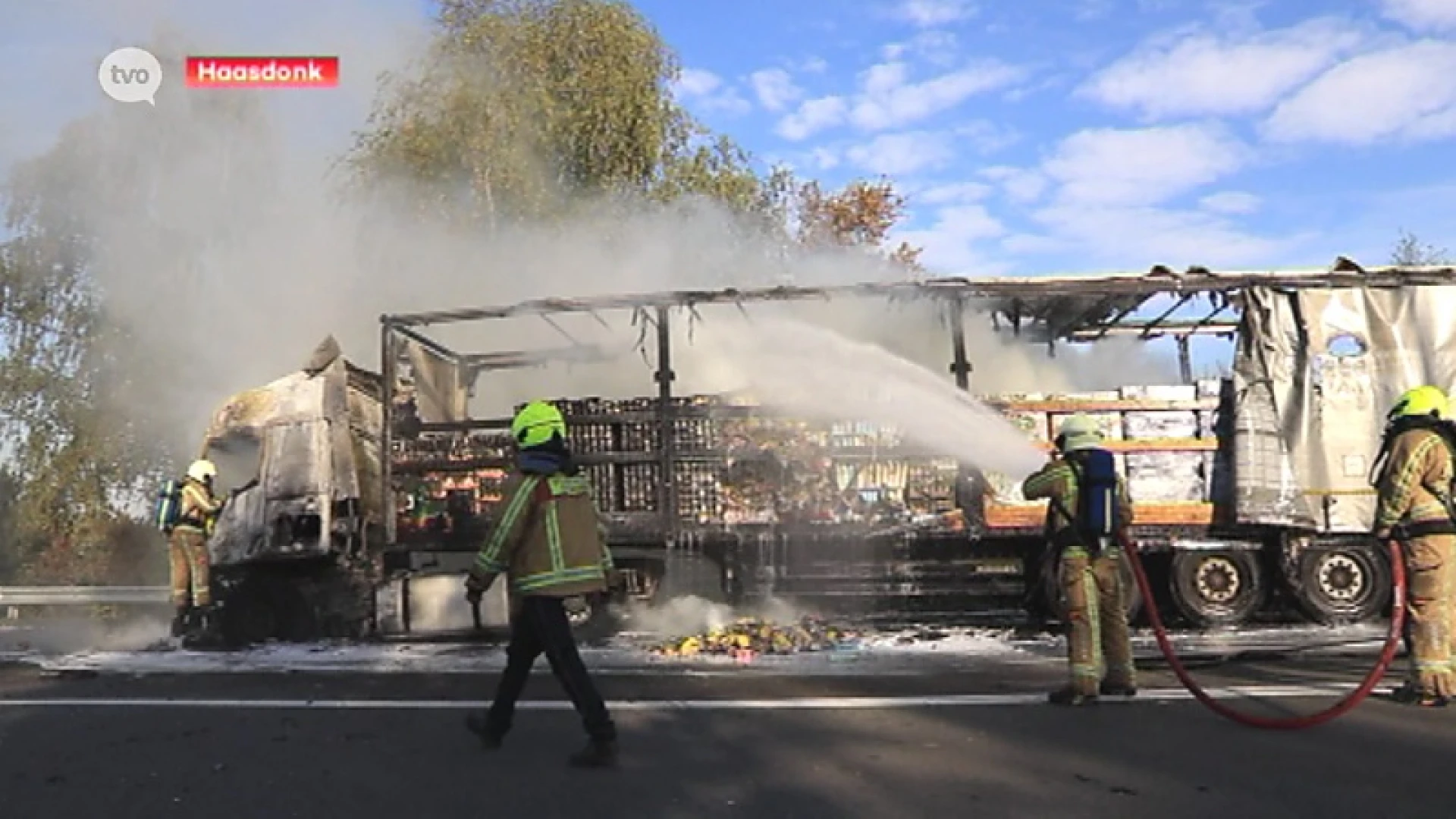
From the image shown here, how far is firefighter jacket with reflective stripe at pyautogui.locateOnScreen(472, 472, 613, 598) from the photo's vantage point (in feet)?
17.3

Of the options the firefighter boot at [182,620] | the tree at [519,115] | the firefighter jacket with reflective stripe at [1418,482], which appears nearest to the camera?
the firefighter jacket with reflective stripe at [1418,482]

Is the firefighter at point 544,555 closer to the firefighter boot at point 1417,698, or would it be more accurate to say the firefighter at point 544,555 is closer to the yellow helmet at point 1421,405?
the firefighter boot at point 1417,698

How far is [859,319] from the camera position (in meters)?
10.6

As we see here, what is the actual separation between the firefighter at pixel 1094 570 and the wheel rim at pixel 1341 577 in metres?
3.77

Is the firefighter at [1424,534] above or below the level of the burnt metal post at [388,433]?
below

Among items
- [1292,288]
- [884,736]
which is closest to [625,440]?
[884,736]

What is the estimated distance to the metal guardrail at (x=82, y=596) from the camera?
1256 centimetres

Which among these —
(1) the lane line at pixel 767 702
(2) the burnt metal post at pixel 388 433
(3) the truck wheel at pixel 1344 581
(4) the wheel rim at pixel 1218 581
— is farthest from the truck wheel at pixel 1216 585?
(2) the burnt metal post at pixel 388 433

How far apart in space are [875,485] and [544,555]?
4.66 m

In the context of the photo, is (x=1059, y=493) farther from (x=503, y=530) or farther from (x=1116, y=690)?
(x=503, y=530)

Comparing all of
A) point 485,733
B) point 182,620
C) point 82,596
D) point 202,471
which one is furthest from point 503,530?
point 82,596

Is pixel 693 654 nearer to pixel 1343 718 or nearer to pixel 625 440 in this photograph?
pixel 625 440

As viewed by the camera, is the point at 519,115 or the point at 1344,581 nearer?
the point at 1344,581

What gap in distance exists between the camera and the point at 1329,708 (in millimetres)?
6035
